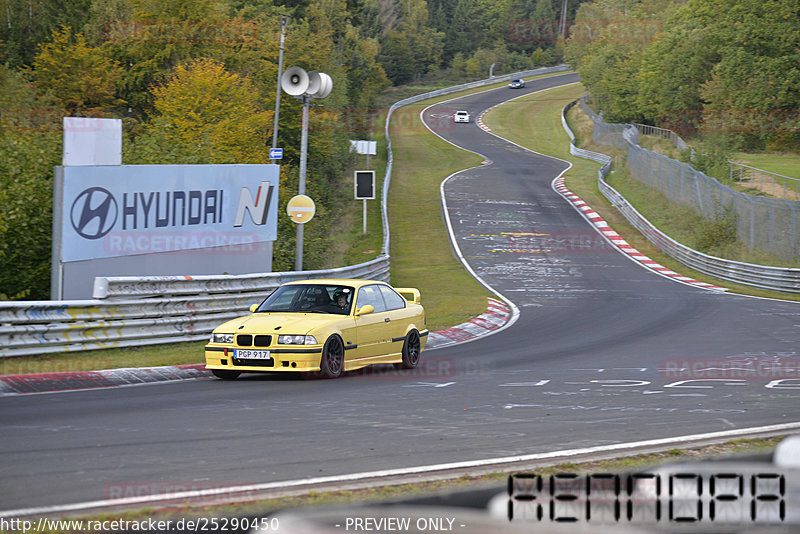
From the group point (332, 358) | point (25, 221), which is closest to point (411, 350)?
point (332, 358)

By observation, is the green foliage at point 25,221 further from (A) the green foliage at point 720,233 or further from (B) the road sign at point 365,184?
(A) the green foliage at point 720,233

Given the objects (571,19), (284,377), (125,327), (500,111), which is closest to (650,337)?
(284,377)

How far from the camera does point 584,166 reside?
219 ft

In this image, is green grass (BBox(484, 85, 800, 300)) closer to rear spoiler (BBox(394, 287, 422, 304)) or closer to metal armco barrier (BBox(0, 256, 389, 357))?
rear spoiler (BBox(394, 287, 422, 304))

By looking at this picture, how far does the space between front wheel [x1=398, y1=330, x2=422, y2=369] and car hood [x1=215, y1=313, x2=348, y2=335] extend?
1630 millimetres

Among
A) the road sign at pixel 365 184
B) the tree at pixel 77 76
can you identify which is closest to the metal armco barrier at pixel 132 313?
the road sign at pixel 365 184

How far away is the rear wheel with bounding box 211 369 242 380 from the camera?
12750mm

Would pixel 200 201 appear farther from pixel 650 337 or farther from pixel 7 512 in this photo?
pixel 7 512

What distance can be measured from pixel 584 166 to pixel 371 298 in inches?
2165

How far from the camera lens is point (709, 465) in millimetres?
6863

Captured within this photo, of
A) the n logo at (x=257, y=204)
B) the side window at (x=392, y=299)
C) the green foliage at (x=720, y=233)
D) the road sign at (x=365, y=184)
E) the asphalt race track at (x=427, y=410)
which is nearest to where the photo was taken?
the asphalt race track at (x=427, y=410)

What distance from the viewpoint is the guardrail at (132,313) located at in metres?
13.1

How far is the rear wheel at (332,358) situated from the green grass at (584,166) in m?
20.1

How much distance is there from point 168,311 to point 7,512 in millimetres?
10237
